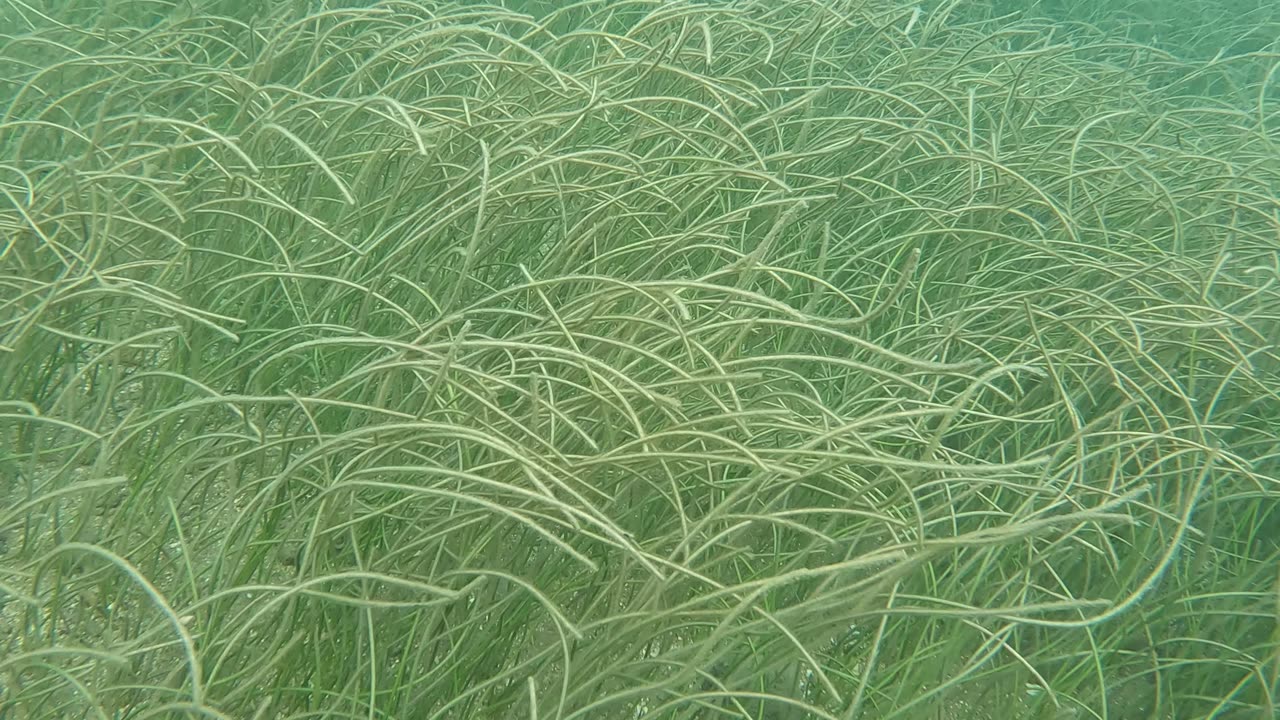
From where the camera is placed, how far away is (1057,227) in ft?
5.41

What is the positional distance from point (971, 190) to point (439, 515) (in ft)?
3.19

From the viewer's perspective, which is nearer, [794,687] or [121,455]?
[794,687]

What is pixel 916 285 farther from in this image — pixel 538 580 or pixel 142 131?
pixel 142 131

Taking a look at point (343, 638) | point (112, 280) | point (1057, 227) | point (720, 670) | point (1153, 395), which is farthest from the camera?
point (1057, 227)

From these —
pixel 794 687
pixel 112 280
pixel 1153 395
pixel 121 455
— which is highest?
pixel 112 280

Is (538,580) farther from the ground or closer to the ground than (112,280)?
closer to the ground

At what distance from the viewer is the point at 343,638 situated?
830mm

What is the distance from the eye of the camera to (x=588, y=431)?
0.97 metres

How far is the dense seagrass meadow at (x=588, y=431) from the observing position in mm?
802

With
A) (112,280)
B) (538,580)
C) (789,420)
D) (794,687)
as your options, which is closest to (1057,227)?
(789,420)

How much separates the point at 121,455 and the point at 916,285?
1.12 m

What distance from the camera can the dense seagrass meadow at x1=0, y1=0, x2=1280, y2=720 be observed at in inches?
31.6

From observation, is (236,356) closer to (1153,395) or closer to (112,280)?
(112,280)

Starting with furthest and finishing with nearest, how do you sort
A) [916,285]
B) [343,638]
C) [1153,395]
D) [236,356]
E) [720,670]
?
[916,285] < [1153,395] < [236,356] < [720,670] < [343,638]
